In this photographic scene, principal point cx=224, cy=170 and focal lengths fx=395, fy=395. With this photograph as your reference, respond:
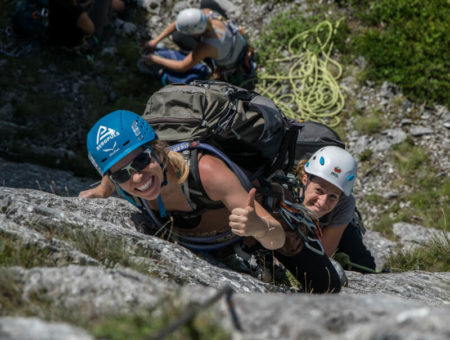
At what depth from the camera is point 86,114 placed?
898 centimetres

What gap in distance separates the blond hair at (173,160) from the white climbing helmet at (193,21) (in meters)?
5.15

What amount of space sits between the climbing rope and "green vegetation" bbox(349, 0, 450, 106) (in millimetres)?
780

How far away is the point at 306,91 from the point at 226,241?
6.18 metres

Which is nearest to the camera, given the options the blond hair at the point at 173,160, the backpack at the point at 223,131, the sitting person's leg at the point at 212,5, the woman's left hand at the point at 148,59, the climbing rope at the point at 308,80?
the blond hair at the point at 173,160

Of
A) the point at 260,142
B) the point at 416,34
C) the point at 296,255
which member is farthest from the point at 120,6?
the point at 296,255

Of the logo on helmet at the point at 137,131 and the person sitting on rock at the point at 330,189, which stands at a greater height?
the logo on helmet at the point at 137,131

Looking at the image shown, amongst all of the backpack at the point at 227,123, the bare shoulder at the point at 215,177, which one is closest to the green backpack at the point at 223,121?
the backpack at the point at 227,123

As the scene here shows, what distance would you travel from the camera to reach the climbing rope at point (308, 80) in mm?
9078

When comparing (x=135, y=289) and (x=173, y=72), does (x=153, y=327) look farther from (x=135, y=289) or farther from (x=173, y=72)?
(x=173, y=72)

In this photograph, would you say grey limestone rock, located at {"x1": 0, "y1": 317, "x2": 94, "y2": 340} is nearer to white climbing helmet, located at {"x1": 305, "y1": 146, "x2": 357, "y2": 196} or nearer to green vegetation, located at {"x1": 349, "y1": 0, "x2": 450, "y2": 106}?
white climbing helmet, located at {"x1": 305, "y1": 146, "x2": 357, "y2": 196}

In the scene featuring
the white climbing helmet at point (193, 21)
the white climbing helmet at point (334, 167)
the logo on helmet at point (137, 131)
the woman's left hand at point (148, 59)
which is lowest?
the woman's left hand at point (148, 59)

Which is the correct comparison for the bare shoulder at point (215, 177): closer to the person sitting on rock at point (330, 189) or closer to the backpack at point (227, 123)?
the backpack at point (227, 123)

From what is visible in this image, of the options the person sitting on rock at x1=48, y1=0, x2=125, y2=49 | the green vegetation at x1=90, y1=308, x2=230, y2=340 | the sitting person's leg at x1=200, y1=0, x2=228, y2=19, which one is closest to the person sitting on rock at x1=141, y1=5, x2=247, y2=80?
the sitting person's leg at x1=200, y1=0, x2=228, y2=19

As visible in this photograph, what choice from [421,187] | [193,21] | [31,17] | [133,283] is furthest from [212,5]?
[133,283]
